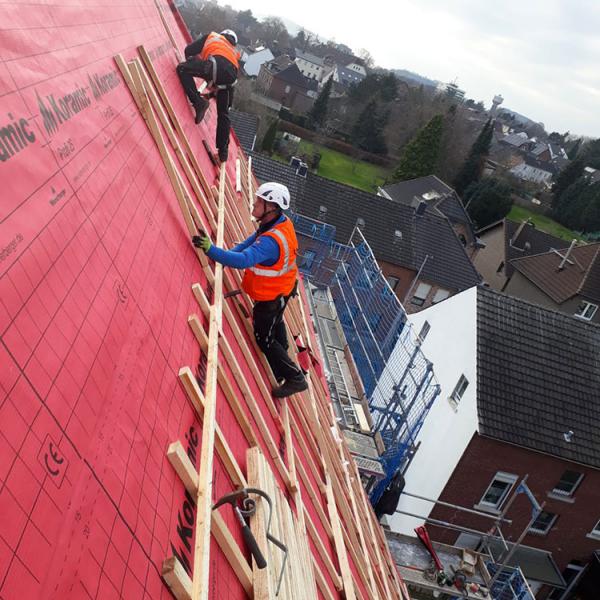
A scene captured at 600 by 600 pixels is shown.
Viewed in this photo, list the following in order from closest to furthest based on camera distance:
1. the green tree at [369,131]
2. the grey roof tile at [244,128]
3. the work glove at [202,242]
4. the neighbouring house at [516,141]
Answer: the work glove at [202,242] → the grey roof tile at [244,128] → the green tree at [369,131] → the neighbouring house at [516,141]

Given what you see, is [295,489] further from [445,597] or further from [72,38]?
[445,597]

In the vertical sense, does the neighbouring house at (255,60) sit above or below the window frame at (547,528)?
above

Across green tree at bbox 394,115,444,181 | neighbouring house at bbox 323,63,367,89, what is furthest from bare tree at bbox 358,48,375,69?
green tree at bbox 394,115,444,181

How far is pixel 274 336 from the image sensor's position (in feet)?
18.6

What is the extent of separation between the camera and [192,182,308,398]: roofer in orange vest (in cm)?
469

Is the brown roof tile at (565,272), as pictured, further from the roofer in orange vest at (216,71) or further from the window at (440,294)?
the roofer in orange vest at (216,71)

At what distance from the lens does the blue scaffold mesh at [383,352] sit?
10953 mm

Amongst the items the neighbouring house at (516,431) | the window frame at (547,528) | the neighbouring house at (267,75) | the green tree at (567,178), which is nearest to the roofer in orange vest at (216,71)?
the neighbouring house at (516,431)

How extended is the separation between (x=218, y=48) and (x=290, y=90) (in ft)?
234

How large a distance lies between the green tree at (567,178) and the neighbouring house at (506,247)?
102 ft

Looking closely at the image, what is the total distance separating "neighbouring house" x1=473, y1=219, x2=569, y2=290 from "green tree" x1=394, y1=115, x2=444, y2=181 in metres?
12.7

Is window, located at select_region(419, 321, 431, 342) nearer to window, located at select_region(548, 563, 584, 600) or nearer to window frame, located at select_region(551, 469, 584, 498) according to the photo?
window frame, located at select_region(551, 469, 584, 498)

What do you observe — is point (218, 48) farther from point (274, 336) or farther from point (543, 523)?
point (543, 523)

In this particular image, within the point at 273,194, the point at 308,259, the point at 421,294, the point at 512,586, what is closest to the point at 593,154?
the point at 421,294
